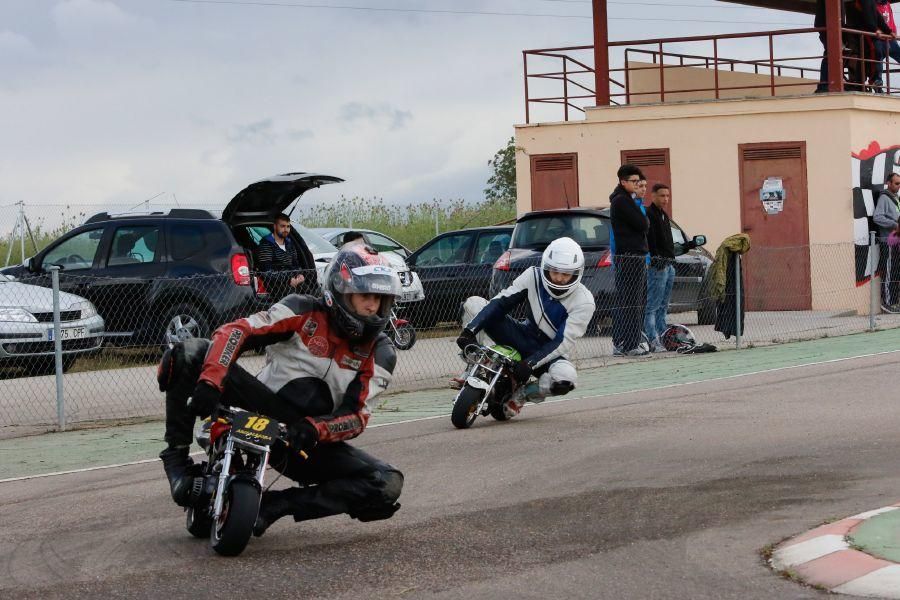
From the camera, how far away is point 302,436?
6.97 metres

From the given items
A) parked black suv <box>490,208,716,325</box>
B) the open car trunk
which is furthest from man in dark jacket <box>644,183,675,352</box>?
the open car trunk

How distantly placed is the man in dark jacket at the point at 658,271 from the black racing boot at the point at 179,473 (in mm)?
10608

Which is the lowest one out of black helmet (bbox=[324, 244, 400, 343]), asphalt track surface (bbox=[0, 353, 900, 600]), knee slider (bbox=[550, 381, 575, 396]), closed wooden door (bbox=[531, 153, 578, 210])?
asphalt track surface (bbox=[0, 353, 900, 600])

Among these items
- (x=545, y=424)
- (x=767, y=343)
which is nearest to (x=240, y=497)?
(x=545, y=424)

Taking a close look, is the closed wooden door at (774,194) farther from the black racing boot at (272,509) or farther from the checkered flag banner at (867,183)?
the black racing boot at (272,509)

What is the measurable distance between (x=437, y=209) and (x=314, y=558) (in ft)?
110

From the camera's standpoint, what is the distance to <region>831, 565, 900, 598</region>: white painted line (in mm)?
5774

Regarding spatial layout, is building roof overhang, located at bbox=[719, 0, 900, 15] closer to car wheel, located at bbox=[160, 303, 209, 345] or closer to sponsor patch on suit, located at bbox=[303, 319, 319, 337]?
car wheel, located at bbox=[160, 303, 209, 345]

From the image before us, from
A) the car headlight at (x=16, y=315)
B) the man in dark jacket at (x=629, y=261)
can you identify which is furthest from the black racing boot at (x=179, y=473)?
the man in dark jacket at (x=629, y=261)

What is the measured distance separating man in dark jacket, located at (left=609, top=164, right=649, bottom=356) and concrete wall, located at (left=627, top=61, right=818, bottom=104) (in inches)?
427

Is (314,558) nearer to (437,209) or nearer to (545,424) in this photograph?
(545,424)

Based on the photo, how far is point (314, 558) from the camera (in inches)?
270

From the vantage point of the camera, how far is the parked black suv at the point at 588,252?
19.2 metres

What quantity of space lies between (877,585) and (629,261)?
11.3m
